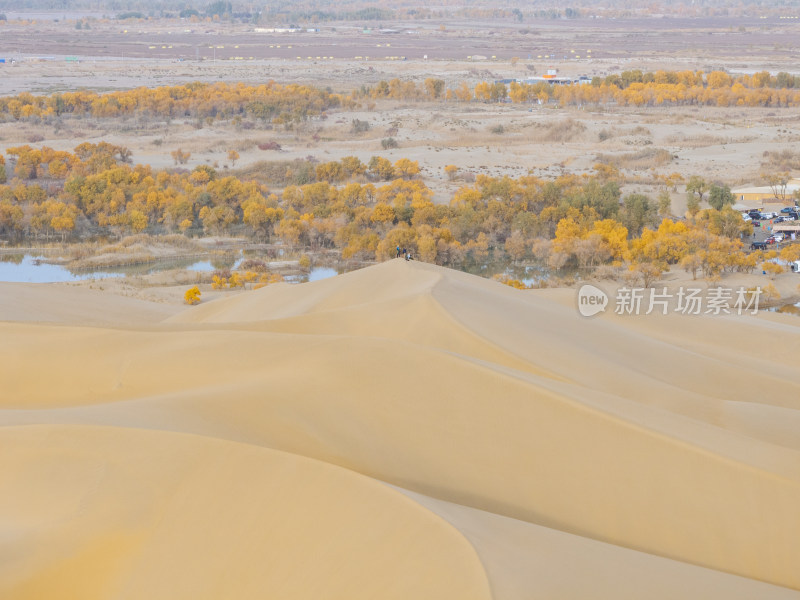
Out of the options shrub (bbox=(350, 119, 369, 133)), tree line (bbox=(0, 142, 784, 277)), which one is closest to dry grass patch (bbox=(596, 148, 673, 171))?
tree line (bbox=(0, 142, 784, 277))

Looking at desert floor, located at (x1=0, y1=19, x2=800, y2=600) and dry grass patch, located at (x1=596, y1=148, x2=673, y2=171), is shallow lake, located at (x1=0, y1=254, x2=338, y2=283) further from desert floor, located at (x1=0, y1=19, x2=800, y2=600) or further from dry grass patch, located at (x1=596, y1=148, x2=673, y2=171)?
dry grass patch, located at (x1=596, y1=148, x2=673, y2=171)

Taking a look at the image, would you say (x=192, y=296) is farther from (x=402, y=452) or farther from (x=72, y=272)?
(x=402, y=452)

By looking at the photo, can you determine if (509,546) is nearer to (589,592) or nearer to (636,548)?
(589,592)

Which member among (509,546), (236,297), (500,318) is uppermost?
(509,546)

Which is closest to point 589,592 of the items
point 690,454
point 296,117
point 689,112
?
point 690,454

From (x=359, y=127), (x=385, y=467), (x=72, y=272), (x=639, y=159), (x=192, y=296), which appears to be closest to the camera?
(x=385, y=467)

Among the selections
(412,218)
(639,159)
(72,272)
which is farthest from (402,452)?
(639,159)

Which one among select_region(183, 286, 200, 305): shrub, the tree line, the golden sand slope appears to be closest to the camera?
the golden sand slope

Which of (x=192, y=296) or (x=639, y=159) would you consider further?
(x=639, y=159)
